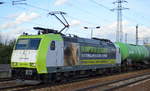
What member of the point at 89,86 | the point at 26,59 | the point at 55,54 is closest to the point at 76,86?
the point at 89,86

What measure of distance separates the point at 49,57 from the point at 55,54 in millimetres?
645

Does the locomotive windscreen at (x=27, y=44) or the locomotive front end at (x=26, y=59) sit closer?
the locomotive front end at (x=26, y=59)

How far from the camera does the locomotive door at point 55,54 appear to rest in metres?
17.4

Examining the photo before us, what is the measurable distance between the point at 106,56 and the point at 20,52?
32.1 ft

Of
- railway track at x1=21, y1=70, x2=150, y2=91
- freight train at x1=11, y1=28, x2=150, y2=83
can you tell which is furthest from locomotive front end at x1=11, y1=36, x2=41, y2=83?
railway track at x1=21, y1=70, x2=150, y2=91

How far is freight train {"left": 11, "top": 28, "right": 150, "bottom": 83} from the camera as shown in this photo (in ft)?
55.6

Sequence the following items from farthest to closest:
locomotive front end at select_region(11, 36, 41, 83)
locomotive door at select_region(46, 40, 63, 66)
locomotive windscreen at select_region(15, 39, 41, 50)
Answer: locomotive windscreen at select_region(15, 39, 41, 50) < locomotive door at select_region(46, 40, 63, 66) < locomotive front end at select_region(11, 36, 41, 83)

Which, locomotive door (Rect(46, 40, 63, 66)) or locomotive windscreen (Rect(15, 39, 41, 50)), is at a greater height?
locomotive windscreen (Rect(15, 39, 41, 50))

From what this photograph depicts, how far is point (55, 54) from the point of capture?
17.8m

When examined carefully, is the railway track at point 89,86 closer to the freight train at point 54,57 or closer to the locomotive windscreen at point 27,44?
the freight train at point 54,57

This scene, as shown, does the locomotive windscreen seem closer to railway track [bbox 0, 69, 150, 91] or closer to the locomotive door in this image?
the locomotive door

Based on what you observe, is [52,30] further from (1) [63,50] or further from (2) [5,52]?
(2) [5,52]

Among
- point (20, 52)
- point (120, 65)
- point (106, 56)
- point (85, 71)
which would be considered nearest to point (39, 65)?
point (20, 52)

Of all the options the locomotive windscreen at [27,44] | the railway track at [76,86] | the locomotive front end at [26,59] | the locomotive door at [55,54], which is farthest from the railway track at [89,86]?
the locomotive windscreen at [27,44]
